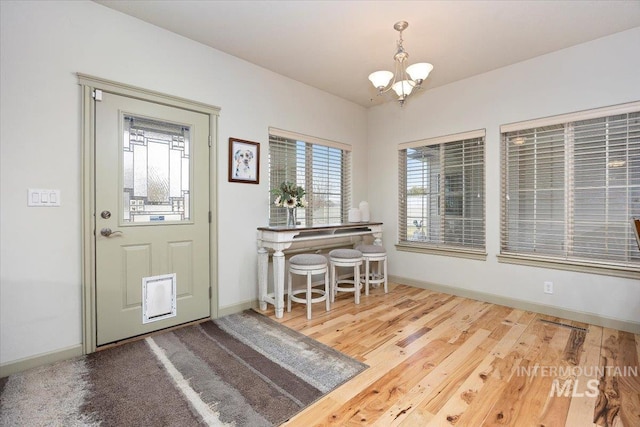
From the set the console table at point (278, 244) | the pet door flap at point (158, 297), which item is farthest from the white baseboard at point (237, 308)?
the pet door flap at point (158, 297)

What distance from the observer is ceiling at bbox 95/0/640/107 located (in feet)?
7.85

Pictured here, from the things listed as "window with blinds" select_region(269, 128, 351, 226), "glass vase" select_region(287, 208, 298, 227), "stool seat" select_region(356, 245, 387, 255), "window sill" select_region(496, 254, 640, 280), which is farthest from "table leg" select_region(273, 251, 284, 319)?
"window sill" select_region(496, 254, 640, 280)

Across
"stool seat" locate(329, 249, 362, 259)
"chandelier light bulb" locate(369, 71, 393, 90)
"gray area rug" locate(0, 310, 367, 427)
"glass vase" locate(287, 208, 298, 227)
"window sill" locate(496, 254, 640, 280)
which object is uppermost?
"chandelier light bulb" locate(369, 71, 393, 90)

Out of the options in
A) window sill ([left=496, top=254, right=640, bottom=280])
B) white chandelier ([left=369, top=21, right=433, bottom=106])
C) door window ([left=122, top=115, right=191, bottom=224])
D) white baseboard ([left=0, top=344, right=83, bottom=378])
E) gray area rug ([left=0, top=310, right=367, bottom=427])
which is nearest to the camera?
gray area rug ([left=0, top=310, right=367, bottom=427])

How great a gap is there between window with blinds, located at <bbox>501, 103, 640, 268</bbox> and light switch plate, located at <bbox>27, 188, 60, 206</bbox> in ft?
14.1

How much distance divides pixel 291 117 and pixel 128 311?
2.71 metres

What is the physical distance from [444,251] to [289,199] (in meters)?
2.16

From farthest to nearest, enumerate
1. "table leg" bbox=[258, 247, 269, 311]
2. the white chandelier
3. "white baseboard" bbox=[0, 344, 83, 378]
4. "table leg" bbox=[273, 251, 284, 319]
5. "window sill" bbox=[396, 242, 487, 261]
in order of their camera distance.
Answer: "window sill" bbox=[396, 242, 487, 261] < "table leg" bbox=[258, 247, 269, 311] < "table leg" bbox=[273, 251, 284, 319] < the white chandelier < "white baseboard" bbox=[0, 344, 83, 378]

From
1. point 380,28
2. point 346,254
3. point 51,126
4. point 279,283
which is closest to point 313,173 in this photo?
point 346,254

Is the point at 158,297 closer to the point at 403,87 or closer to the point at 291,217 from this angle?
the point at 291,217

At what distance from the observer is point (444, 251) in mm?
3951

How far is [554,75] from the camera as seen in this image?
3.10 m

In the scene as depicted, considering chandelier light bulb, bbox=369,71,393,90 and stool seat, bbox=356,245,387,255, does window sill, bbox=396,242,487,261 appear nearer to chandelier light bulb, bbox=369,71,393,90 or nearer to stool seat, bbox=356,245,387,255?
stool seat, bbox=356,245,387,255

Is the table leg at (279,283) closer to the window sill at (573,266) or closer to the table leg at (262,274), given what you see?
the table leg at (262,274)
